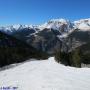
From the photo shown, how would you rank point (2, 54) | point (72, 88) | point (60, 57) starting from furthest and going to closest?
point (2, 54)
point (60, 57)
point (72, 88)

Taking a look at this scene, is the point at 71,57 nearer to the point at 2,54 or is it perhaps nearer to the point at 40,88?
the point at 2,54

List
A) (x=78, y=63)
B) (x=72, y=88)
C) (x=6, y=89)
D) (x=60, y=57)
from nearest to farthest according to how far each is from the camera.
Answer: (x=6, y=89)
(x=72, y=88)
(x=78, y=63)
(x=60, y=57)

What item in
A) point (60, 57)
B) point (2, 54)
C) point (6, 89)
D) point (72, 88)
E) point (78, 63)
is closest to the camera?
point (6, 89)

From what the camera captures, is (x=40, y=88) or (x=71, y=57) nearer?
(x=40, y=88)

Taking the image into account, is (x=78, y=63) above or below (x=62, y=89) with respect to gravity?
below

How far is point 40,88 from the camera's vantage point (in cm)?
3556

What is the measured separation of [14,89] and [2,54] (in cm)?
10577

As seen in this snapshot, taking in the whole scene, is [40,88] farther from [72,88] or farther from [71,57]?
[71,57]

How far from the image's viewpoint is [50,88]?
35.3 meters

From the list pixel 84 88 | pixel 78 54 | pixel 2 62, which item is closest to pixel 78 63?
pixel 78 54

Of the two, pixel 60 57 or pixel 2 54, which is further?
pixel 2 54

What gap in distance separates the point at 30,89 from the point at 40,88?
165cm

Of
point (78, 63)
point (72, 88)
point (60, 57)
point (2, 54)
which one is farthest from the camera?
point (2, 54)

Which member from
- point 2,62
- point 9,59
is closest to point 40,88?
point 2,62
